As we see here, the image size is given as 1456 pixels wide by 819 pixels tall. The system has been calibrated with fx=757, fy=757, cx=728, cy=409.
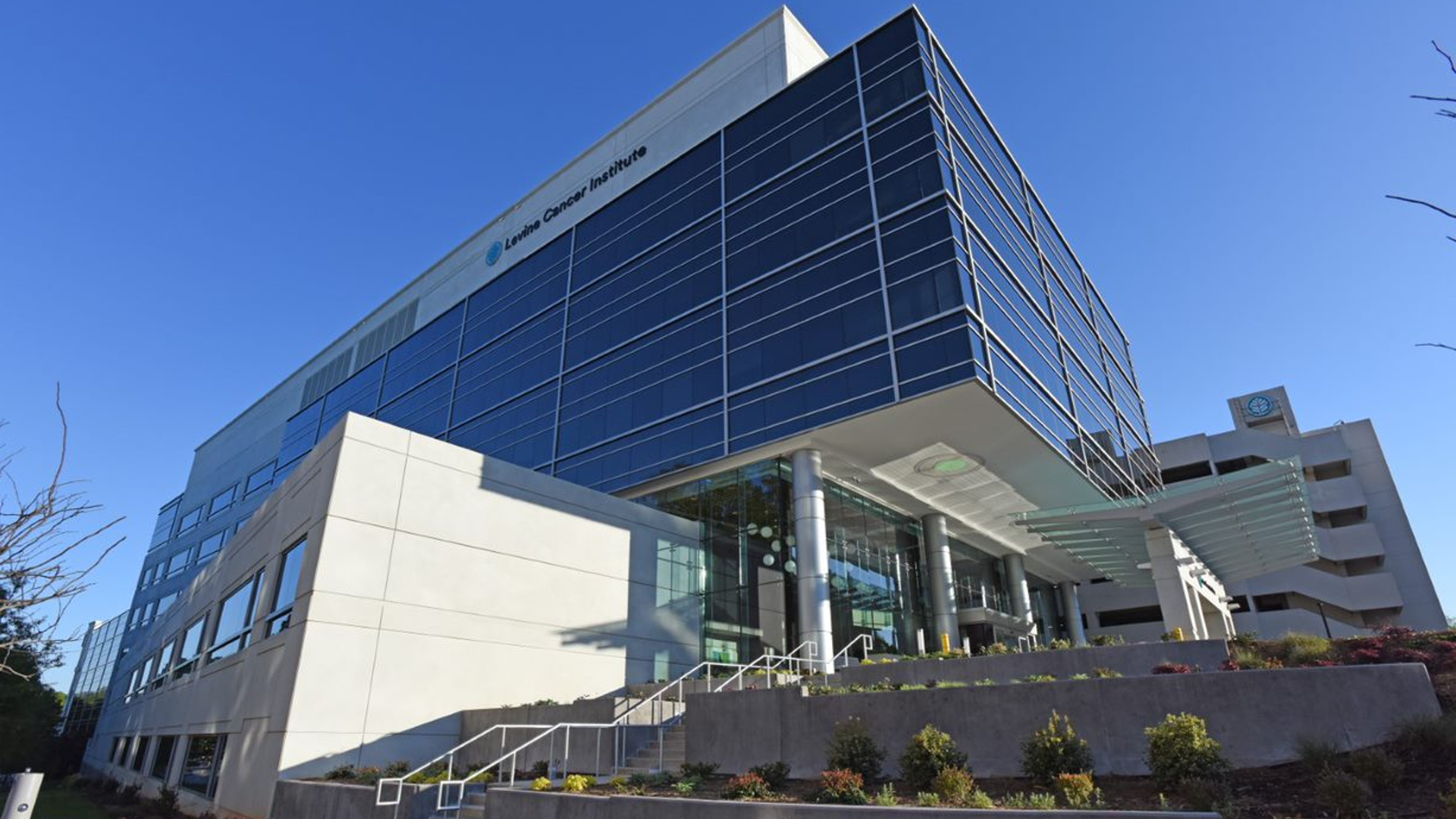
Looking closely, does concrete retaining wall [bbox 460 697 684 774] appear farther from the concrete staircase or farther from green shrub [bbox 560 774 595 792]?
green shrub [bbox 560 774 595 792]

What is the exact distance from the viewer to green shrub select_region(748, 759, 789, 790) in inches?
553

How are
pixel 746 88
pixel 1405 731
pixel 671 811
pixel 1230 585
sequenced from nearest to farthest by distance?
pixel 1405 731 → pixel 671 811 → pixel 746 88 → pixel 1230 585

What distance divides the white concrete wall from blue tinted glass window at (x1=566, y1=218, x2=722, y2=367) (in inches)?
425

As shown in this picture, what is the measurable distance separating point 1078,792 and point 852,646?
2137 centimetres

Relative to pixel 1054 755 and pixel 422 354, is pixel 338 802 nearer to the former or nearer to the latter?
pixel 1054 755

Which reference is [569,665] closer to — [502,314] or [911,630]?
[911,630]

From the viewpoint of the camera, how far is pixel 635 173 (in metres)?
42.8

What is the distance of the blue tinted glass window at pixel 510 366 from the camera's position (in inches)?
1705

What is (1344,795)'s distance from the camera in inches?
347

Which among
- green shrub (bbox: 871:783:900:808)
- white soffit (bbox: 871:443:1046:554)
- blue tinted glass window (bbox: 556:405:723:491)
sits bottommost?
green shrub (bbox: 871:783:900:808)

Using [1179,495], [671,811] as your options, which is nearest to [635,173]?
[1179,495]

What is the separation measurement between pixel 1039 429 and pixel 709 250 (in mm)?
16878

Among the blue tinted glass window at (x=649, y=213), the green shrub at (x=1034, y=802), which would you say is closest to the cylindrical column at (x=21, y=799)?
the green shrub at (x=1034, y=802)

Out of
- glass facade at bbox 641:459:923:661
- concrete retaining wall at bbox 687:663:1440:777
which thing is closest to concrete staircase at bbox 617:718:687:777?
concrete retaining wall at bbox 687:663:1440:777
